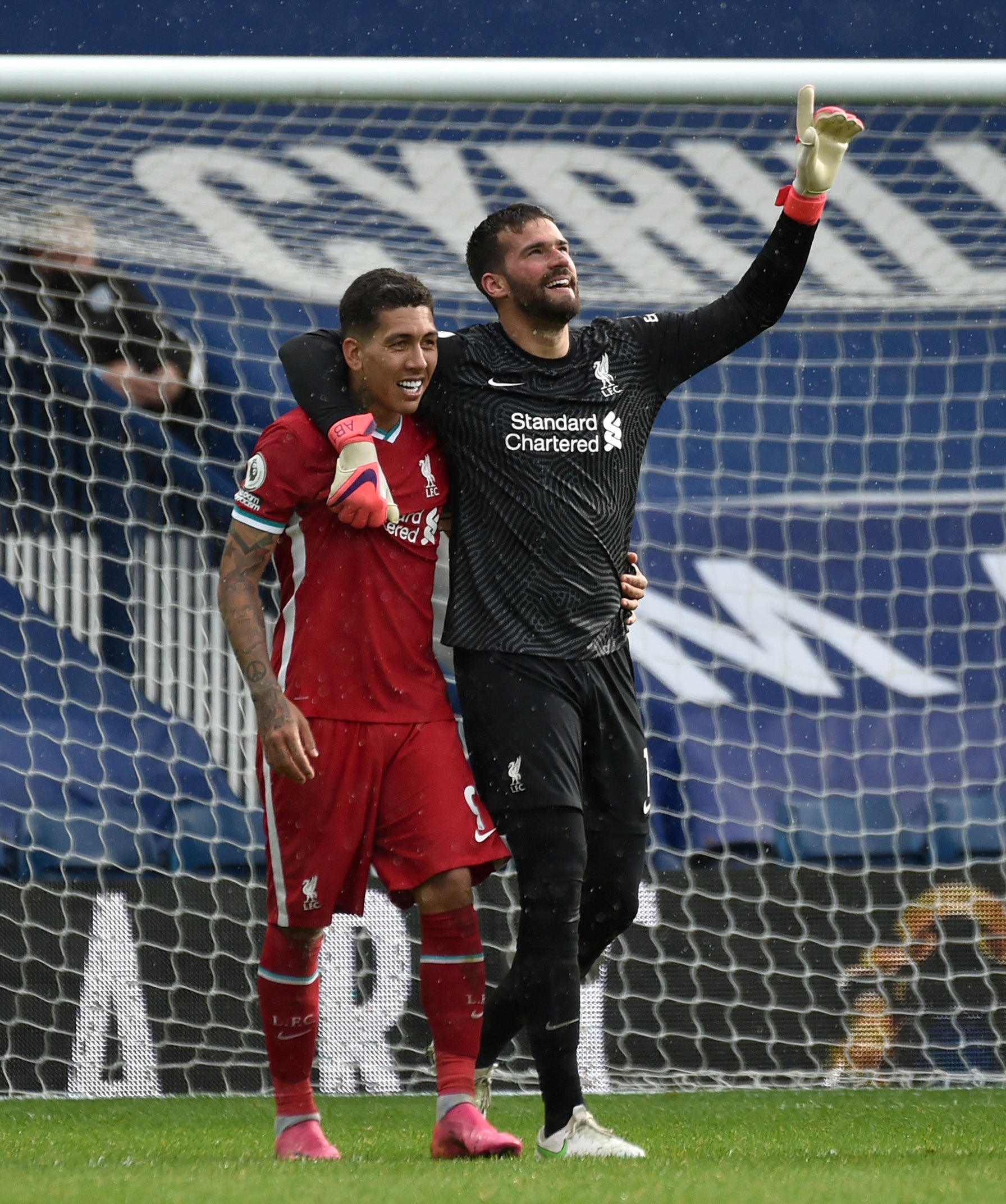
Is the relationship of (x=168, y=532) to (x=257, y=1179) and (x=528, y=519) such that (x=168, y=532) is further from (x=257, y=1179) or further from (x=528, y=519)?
(x=257, y=1179)

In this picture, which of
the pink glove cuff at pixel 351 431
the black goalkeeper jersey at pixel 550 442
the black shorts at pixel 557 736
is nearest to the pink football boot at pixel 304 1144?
the black shorts at pixel 557 736

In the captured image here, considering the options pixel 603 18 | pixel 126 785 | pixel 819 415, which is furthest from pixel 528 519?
pixel 603 18

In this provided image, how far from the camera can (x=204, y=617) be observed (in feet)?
15.5

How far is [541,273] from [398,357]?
12.6 inches

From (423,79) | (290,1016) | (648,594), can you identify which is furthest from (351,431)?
(648,594)

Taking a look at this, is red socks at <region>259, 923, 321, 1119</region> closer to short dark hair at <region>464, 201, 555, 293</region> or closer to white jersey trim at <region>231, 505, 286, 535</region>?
white jersey trim at <region>231, 505, 286, 535</region>

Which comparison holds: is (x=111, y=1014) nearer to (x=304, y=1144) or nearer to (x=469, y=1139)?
(x=304, y=1144)

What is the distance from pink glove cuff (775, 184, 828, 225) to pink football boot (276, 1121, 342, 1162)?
1.88 metres

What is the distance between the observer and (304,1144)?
8.97 ft

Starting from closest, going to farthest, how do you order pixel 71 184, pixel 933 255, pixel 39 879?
pixel 39 879, pixel 71 184, pixel 933 255

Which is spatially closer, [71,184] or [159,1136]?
[159,1136]

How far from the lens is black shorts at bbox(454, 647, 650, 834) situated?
8.80 feet

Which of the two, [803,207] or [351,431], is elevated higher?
[803,207]

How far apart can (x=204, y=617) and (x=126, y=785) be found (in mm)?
584
